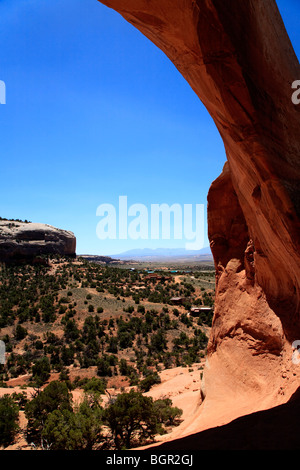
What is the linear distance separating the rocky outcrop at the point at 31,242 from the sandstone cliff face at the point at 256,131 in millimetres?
Result: 44621

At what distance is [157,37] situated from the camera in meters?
6.09

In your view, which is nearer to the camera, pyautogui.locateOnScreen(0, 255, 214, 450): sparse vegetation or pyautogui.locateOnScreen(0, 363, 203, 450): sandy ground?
pyautogui.locateOnScreen(0, 255, 214, 450): sparse vegetation

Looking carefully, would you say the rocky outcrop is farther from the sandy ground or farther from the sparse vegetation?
the sandy ground

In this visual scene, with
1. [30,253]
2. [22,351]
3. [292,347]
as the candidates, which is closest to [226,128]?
[292,347]

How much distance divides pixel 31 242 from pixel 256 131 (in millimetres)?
49447

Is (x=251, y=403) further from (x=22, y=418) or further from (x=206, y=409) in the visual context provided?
(x=22, y=418)

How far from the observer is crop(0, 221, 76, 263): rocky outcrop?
46656 mm

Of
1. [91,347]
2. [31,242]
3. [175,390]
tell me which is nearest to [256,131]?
[175,390]

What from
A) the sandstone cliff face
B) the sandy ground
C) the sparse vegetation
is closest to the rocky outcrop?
the sparse vegetation

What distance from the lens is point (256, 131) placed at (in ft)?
16.8

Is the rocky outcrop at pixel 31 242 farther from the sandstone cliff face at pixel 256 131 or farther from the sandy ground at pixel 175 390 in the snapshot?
the sandstone cliff face at pixel 256 131

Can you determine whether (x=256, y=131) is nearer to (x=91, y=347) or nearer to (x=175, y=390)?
(x=175, y=390)

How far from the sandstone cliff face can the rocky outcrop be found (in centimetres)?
4462

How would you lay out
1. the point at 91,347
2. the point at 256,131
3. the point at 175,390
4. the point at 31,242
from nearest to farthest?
1. the point at 256,131
2. the point at 175,390
3. the point at 91,347
4. the point at 31,242
